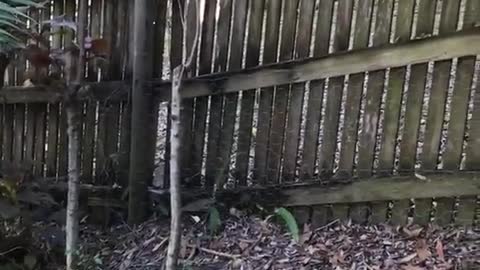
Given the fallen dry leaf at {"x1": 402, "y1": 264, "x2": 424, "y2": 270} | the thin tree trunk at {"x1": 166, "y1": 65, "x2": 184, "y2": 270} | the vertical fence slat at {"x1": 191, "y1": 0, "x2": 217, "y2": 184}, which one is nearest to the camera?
the thin tree trunk at {"x1": 166, "y1": 65, "x2": 184, "y2": 270}

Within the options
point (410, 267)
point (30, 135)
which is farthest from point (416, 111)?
point (30, 135)

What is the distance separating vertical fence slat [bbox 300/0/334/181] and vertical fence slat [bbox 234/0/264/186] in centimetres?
32

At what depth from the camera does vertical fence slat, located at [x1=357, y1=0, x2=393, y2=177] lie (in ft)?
11.3

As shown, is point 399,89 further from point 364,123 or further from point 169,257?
point 169,257

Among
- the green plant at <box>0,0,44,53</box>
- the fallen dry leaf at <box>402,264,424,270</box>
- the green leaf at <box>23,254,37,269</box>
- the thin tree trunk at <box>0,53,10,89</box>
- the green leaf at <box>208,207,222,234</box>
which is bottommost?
the green leaf at <box>23,254,37,269</box>

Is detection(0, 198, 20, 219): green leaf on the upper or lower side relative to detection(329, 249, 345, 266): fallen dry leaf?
upper

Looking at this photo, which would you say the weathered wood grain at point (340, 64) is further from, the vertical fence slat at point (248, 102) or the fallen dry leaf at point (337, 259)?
the fallen dry leaf at point (337, 259)

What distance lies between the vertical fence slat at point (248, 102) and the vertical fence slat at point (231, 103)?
45 millimetres

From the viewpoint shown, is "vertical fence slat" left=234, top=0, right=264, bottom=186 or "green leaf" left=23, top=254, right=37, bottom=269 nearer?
"green leaf" left=23, top=254, right=37, bottom=269

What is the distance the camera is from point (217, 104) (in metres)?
3.85

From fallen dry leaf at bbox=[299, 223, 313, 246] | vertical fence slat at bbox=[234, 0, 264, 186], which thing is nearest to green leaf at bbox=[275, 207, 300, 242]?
fallen dry leaf at bbox=[299, 223, 313, 246]

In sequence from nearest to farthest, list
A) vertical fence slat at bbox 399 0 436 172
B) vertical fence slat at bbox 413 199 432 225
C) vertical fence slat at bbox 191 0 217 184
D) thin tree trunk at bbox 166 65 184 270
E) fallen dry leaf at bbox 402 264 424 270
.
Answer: thin tree trunk at bbox 166 65 184 270
fallen dry leaf at bbox 402 264 424 270
vertical fence slat at bbox 399 0 436 172
vertical fence slat at bbox 413 199 432 225
vertical fence slat at bbox 191 0 217 184

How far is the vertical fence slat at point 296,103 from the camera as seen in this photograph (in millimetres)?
3621

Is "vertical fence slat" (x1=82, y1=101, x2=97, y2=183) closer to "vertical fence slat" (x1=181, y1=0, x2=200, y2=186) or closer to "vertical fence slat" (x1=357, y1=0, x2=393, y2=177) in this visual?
"vertical fence slat" (x1=181, y1=0, x2=200, y2=186)
